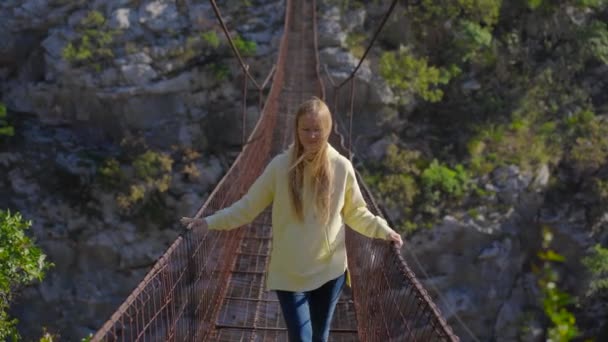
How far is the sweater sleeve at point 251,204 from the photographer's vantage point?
6.12 feet

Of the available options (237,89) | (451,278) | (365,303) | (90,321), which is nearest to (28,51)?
(237,89)

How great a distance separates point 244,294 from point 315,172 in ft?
6.26

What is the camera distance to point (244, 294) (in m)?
3.53

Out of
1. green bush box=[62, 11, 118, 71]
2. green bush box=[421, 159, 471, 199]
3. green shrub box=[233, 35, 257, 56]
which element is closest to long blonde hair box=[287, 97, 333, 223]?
green bush box=[421, 159, 471, 199]

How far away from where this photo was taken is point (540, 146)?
28.6 ft

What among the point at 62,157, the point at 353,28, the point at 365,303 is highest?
the point at 353,28

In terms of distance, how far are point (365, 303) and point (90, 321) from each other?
719cm

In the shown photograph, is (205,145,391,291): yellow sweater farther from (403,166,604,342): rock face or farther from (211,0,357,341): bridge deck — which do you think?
(403,166,604,342): rock face

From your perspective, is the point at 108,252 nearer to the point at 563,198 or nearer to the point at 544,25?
the point at 563,198

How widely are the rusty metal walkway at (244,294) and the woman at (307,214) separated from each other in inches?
12.5

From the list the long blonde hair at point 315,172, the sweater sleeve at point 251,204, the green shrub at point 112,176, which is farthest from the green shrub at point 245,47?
the long blonde hair at point 315,172

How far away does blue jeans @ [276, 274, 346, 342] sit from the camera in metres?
1.86

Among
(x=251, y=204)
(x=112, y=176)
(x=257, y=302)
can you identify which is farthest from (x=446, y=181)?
(x=251, y=204)

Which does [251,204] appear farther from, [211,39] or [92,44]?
[92,44]
